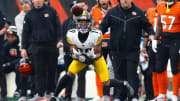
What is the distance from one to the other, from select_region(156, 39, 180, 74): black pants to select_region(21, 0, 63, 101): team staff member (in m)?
2.00

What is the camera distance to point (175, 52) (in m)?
9.31

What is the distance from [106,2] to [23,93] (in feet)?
9.23

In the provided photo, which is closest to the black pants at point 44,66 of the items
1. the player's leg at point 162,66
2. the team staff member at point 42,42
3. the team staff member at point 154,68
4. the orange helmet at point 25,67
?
the team staff member at point 42,42

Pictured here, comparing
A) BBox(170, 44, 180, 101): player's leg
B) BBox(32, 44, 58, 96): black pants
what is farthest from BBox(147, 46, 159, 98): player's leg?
BBox(32, 44, 58, 96): black pants

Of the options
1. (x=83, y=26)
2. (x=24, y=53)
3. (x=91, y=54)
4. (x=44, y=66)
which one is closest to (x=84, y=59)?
(x=91, y=54)

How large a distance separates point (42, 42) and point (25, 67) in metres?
0.63

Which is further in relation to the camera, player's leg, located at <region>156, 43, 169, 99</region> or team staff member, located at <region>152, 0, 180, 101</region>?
player's leg, located at <region>156, 43, 169, 99</region>

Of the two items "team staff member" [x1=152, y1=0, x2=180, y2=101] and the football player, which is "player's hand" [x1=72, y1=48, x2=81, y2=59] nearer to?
the football player

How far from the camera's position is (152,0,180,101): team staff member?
30.8ft

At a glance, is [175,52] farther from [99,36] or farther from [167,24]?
[99,36]

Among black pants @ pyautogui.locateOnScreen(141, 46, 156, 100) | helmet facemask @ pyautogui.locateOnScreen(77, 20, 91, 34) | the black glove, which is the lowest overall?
black pants @ pyautogui.locateOnScreen(141, 46, 156, 100)

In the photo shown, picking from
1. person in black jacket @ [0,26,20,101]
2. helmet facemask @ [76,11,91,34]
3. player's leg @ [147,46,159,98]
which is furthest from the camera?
person in black jacket @ [0,26,20,101]

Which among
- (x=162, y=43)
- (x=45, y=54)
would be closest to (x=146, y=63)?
(x=162, y=43)

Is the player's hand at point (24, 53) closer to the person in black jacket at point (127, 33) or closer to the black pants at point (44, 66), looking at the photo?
the black pants at point (44, 66)
